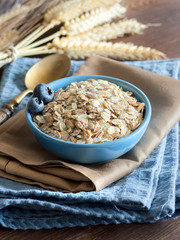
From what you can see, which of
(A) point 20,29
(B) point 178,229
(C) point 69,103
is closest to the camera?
(B) point 178,229

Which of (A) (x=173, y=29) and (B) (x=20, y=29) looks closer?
(B) (x=20, y=29)

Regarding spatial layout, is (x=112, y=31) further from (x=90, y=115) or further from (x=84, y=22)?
(x=90, y=115)

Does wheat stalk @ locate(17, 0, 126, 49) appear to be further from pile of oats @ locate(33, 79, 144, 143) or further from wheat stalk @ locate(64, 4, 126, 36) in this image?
pile of oats @ locate(33, 79, 144, 143)

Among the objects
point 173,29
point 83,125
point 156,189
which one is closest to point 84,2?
point 173,29

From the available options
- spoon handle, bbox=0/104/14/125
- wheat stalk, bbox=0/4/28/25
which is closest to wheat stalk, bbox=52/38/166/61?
wheat stalk, bbox=0/4/28/25

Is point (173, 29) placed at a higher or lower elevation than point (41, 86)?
lower

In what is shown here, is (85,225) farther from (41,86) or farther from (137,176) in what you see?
(41,86)

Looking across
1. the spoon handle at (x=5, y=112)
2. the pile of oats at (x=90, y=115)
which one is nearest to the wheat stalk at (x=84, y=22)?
the spoon handle at (x=5, y=112)

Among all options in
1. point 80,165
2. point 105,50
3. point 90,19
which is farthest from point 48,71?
point 80,165
